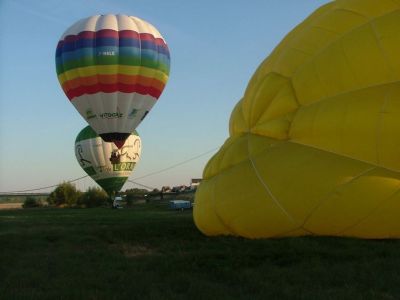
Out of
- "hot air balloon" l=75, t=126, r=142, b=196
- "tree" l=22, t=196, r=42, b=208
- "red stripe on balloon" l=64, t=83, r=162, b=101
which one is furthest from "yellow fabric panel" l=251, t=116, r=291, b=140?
"tree" l=22, t=196, r=42, b=208

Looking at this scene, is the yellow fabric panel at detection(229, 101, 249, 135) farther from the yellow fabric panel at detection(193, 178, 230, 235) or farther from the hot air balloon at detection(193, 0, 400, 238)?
the yellow fabric panel at detection(193, 178, 230, 235)

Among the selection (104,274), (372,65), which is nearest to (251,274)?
(104,274)

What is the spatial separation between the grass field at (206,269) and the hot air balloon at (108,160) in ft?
77.4

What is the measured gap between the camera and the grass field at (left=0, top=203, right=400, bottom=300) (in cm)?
495

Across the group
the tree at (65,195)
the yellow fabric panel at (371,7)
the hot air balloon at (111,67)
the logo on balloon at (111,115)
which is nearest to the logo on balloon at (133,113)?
the hot air balloon at (111,67)

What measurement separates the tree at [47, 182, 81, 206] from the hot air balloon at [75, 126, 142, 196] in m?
18.0

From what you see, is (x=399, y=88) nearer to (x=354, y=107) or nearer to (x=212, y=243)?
(x=354, y=107)

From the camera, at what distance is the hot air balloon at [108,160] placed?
32.7 metres

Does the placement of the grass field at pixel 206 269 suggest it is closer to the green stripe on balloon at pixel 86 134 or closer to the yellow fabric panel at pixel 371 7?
the yellow fabric panel at pixel 371 7

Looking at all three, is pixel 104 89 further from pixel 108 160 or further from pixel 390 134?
pixel 390 134

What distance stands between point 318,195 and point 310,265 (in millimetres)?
1846

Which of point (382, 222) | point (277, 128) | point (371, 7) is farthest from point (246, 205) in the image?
point (371, 7)

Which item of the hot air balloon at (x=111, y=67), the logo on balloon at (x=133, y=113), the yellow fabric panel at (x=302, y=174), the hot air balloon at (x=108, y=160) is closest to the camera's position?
the yellow fabric panel at (x=302, y=174)

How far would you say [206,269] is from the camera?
6195mm
